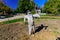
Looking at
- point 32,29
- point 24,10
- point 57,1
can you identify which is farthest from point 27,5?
point 32,29

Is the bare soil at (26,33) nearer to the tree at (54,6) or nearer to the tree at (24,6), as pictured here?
the tree at (54,6)

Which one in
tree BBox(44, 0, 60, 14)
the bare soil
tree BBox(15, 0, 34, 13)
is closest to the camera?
the bare soil

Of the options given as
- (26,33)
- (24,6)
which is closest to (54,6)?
(24,6)

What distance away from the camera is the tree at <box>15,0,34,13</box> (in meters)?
87.4

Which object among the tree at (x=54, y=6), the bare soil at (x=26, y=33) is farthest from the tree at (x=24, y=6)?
the bare soil at (x=26, y=33)

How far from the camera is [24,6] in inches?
3430

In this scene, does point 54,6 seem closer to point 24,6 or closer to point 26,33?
point 24,6

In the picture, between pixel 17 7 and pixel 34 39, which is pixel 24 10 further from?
pixel 34 39

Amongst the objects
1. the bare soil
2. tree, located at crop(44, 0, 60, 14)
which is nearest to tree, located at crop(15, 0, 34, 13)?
tree, located at crop(44, 0, 60, 14)

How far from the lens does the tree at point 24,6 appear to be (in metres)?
87.4

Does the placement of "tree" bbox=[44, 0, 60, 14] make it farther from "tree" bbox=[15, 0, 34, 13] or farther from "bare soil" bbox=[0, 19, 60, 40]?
"bare soil" bbox=[0, 19, 60, 40]

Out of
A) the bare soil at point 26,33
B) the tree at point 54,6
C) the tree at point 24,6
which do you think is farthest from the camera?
the tree at point 24,6

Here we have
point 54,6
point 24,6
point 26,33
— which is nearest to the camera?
point 26,33

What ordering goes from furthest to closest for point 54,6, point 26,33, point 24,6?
point 24,6
point 54,6
point 26,33
